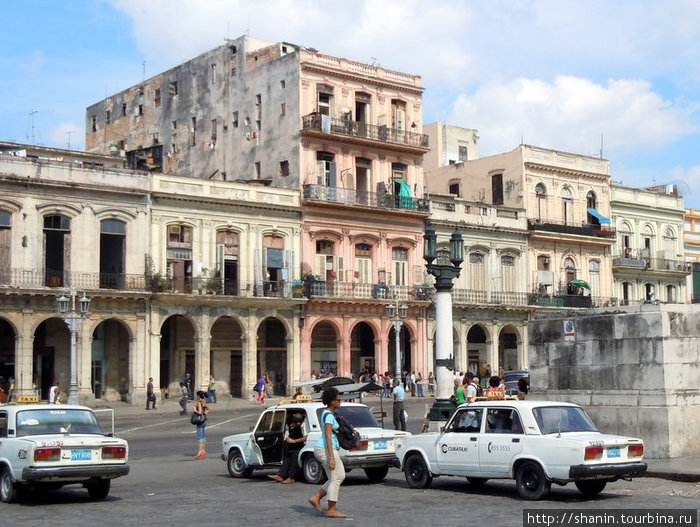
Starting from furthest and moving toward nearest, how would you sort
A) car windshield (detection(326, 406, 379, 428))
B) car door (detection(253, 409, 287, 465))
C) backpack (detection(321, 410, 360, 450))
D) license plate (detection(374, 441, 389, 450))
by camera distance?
car door (detection(253, 409, 287, 465))
car windshield (detection(326, 406, 379, 428))
license plate (detection(374, 441, 389, 450))
backpack (detection(321, 410, 360, 450))

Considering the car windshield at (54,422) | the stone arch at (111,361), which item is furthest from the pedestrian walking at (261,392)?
the car windshield at (54,422)

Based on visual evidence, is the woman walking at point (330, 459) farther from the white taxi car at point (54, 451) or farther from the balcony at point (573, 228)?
the balcony at point (573, 228)

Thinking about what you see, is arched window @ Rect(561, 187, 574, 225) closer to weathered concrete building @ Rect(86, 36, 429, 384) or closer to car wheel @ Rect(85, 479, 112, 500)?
weathered concrete building @ Rect(86, 36, 429, 384)

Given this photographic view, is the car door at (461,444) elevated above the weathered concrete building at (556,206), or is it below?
below

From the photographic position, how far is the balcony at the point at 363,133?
49.4 m

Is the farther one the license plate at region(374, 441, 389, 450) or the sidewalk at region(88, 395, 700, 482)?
the sidewalk at region(88, 395, 700, 482)

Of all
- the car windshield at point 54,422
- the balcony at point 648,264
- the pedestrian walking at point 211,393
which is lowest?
the pedestrian walking at point 211,393

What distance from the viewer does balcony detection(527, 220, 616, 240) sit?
58.4 m

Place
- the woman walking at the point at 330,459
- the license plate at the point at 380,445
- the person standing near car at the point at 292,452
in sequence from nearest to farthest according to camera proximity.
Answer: the woman walking at the point at 330,459, the license plate at the point at 380,445, the person standing near car at the point at 292,452

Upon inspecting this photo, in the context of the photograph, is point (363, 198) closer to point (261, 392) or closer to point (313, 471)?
point (261, 392)

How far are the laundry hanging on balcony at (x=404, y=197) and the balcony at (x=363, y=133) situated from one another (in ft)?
6.11

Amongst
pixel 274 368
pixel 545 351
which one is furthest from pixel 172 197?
pixel 545 351

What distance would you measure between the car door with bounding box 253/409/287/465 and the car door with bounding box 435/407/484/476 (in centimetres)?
348

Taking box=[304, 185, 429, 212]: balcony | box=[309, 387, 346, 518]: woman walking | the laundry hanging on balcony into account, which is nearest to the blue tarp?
box=[304, 185, 429, 212]: balcony
